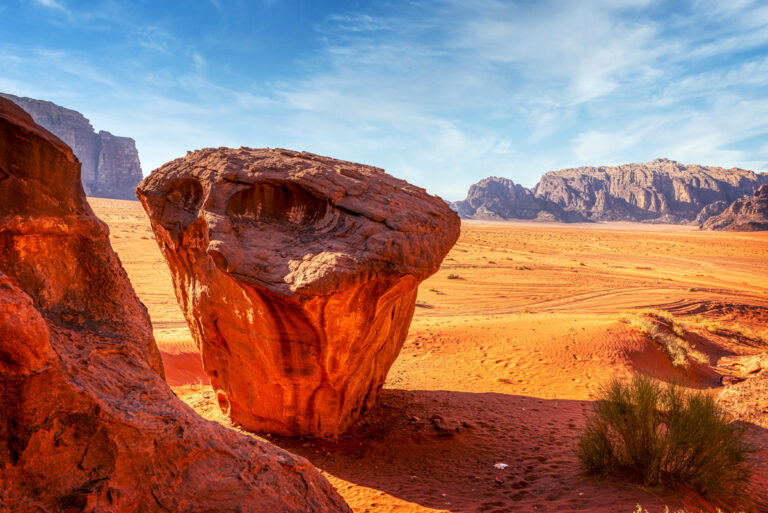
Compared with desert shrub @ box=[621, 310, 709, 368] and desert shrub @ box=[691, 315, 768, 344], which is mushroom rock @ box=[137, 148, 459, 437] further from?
desert shrub @ box=[691, 315, 768, 344]

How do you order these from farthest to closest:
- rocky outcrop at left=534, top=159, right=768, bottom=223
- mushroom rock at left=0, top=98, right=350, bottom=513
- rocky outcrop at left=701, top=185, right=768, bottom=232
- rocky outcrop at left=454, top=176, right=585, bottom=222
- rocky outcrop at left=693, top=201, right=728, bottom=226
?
rocky outcrop at left=534, top=159, right=768, bottom=223, rocky outcrop at left=454, top=176, right=585, bottom=222, rocky outcrop at left=693, top=201, right=728, bottom=226, rocky outcrop at left=701, top=185, right=768, bottom=232, mushroom rock at left=0, top=98, right=350, bottom=513

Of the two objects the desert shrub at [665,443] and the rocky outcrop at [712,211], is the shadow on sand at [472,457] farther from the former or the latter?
the rocky outcrop at [712,211]

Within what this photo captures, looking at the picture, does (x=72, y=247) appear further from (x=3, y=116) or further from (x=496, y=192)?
(x=496, y=192)

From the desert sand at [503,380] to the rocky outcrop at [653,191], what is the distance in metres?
117

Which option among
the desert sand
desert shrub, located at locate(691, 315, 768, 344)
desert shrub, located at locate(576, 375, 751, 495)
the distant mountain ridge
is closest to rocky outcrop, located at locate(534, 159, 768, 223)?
the distant mountain ridge

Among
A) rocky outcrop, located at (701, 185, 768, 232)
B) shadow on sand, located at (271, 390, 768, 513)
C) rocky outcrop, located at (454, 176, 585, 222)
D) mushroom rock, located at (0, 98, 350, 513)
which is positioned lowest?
shadow on sand, located at (271, 390, 768, 513)

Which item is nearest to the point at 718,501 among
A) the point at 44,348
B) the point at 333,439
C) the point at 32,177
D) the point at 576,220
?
the point at 333,439

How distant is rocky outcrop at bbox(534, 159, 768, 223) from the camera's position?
409 feet

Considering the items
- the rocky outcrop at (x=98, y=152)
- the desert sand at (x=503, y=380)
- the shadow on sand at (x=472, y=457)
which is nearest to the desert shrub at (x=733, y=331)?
the desert sand at (x=503, y=380)

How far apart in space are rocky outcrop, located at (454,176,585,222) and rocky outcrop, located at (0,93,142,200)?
3205 inches

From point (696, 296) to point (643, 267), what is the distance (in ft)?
36.3

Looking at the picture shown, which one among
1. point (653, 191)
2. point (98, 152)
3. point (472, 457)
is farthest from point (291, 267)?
point (653, 191)

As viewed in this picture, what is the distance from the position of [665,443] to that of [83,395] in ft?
18.9

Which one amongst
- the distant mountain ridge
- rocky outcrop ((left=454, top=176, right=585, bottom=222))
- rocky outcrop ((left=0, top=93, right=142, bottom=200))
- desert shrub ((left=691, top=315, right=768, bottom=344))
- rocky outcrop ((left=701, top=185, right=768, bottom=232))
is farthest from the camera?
the distant mountain ridge
